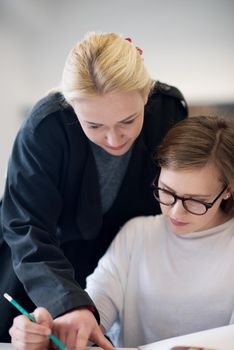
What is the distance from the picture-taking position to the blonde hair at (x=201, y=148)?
1087mm

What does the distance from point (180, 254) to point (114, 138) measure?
341 mm

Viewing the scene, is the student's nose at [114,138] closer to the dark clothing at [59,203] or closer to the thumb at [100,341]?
the dark clothing at [59,203]

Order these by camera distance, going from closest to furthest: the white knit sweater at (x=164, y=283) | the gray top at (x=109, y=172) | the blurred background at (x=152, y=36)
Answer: the white knit sweater at (x=164, y=283)
the gray top at (x=109, y=172)
the blurred background at (x=152, y=36)

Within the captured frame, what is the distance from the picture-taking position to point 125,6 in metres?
2.30

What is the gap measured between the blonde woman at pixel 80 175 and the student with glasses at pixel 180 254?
0.40 feet

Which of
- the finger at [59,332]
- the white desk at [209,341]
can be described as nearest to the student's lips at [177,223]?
the white desk at [209,341]

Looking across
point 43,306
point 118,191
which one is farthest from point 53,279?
point 118,191

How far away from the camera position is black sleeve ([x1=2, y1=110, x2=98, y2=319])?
105cm

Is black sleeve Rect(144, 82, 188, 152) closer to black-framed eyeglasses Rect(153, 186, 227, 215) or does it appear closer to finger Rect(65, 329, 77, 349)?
black-framed eyeglasses Rect(153, 186, 227, 215)

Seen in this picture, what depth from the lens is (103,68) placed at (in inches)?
40.6

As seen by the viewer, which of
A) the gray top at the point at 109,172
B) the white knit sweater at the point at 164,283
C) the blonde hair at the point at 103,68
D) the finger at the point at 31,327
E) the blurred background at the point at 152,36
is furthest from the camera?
the blurred background at the point at 152,36

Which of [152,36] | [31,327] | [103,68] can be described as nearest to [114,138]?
[103,68]

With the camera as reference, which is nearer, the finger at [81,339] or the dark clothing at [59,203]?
the finger at [81,339]

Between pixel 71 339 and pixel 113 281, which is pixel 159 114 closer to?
pixel 113 281
